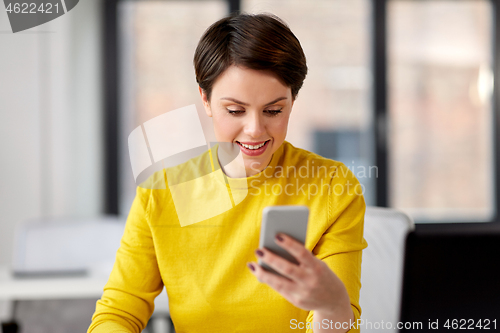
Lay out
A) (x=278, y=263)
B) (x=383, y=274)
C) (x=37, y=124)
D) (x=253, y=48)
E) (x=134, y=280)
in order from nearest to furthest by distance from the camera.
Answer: (x=278, y=263), (x=253, y=48), (x=134, y=280), (x=383, y=274), (x=37, y=124)

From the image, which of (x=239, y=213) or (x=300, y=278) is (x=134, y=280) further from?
(x=300, y=278)

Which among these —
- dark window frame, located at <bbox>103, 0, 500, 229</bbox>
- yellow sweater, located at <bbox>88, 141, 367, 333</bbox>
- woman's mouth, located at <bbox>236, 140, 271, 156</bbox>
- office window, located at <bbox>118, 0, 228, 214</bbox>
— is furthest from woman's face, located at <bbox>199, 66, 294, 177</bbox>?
dark window frame, located at <bbox>103, 0, 500, 229</bbox>

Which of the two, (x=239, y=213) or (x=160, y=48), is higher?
(x=160, y=48)

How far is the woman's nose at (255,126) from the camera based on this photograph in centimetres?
83

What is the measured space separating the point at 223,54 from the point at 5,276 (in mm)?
1177

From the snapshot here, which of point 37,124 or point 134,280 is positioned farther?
point 37,124

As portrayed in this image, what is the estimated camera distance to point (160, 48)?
2846mm

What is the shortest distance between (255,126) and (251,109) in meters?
0.03

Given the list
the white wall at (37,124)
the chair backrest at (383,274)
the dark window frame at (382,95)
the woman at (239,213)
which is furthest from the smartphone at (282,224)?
the dark window frame at (382,95)

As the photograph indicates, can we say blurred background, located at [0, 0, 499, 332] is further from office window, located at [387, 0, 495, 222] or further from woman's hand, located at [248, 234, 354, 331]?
woman's hand, located at [248, 234, 354, 331]

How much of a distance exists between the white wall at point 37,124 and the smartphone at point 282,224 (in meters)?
2.22

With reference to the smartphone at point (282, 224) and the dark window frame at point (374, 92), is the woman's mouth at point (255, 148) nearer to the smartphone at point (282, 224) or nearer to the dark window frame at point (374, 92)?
the smartphone at point (282, 224)

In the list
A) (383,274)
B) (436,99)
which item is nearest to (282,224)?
(383,274)

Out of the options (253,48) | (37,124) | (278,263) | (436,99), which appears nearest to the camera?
(278,263)
